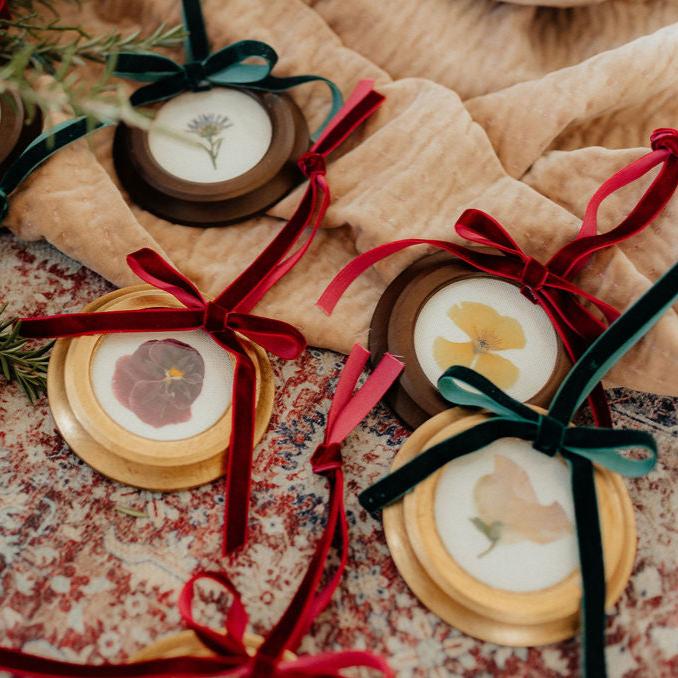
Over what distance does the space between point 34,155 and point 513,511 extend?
0.54m

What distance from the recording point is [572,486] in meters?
0.52

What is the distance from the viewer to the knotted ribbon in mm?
474

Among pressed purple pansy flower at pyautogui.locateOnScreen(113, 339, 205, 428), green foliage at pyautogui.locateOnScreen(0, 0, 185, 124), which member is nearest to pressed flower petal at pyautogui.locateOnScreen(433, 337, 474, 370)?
pressed purple pansy flower at pyautogui.locateOnScreen(113, 339, 205, 428)

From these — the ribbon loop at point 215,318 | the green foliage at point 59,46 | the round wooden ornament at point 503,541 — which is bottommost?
the round wooden ornament at point 503,541

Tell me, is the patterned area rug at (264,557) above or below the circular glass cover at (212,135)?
below

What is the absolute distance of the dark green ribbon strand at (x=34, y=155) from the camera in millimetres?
640

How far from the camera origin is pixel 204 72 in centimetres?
70

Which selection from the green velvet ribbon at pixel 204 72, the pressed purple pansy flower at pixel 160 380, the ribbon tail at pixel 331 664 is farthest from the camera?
the green velvet ribbon at pixel 204 72

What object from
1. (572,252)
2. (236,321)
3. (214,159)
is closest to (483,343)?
(572,252)

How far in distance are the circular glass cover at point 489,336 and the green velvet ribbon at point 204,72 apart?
24 cm

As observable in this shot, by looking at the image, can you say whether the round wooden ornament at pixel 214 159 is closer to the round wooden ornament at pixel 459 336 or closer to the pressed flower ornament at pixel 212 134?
the pressed flower ornament at pixel 212 134

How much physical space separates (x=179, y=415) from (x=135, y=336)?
0.28 feet

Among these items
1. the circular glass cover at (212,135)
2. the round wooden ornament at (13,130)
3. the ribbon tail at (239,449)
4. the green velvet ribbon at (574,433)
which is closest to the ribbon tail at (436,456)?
the green velvet ribbon at (574,433)

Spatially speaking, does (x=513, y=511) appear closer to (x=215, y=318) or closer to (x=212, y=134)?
(x=215, y=318)
